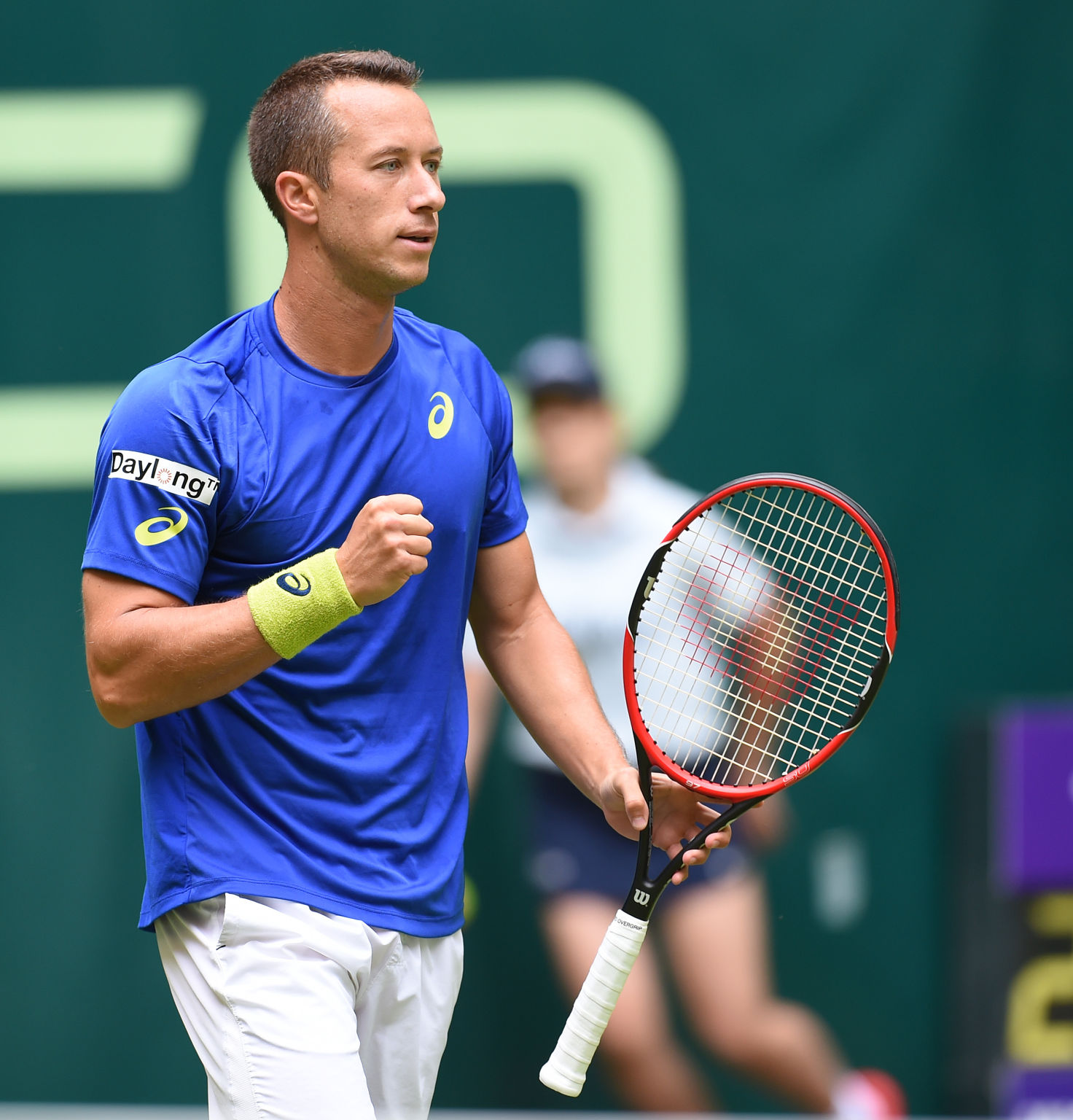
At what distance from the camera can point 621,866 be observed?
352 cm

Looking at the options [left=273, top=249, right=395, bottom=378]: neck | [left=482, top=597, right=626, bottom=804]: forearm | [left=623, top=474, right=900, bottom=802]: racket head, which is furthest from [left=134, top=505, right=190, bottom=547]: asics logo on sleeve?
[left=623, top=474, right=900, bottom=802]: racket head

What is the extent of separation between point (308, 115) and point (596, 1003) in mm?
1117

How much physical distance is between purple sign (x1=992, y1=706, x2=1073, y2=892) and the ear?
237 cm

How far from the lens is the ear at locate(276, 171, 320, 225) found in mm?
1906

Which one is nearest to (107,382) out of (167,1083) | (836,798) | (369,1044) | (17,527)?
(17,527)

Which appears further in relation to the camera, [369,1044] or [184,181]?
[184,181]

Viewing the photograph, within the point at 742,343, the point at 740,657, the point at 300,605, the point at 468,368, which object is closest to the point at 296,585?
the point at 300,605

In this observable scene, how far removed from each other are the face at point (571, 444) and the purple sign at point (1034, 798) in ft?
3.64

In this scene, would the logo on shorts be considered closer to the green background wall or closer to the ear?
the ear

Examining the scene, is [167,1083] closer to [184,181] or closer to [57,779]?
[57,779]

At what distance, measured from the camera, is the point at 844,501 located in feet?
6.55

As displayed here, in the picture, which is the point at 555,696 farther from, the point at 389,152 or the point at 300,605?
the point at 389,152

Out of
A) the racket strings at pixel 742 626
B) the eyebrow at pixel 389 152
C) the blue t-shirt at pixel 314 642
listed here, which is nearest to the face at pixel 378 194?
the eyebrow at pixel 389 152

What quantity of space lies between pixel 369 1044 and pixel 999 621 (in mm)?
2274
